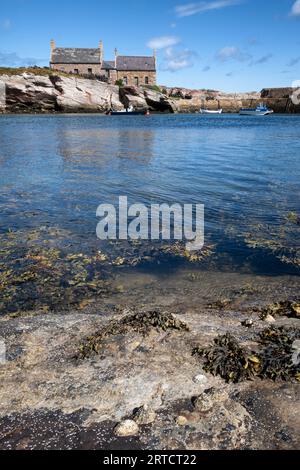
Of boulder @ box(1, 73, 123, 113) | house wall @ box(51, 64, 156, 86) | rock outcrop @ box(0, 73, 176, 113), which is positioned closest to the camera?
boulder @ box(1, 73, 123, 113)

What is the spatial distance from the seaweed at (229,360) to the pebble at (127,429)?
1.32 meters

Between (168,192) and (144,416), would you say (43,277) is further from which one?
(168,192)

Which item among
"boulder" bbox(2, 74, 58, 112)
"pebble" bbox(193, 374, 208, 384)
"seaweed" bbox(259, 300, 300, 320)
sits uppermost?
"boulder" bbox(2, 74, 58, 112)

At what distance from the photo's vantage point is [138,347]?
5.16 m

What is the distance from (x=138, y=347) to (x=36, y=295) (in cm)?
299

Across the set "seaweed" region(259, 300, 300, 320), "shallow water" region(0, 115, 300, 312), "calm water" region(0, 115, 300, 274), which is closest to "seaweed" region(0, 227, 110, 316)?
"shallow water" region(0, 115, 300, 312)

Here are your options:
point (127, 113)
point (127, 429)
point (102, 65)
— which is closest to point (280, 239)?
point (127, 429)

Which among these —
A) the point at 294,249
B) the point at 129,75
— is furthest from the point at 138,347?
the point at 129,75

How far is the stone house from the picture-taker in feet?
371

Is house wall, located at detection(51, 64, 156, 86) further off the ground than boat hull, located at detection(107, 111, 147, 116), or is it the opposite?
house wall, located at detection(51, 64, 156, 86)

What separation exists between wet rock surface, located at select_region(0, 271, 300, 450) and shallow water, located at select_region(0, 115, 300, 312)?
120 inches

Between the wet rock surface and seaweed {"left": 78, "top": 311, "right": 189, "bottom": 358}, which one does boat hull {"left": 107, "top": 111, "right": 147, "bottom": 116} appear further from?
seaweed {"left": 78, "top": 311, "right": 189, "bottom": 358}

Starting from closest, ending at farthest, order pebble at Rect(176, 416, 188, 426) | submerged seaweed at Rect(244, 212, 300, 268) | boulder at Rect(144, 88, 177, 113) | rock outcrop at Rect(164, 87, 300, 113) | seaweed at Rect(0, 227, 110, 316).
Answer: pebble at Rect(176, 416, 188, 426) < seaweed at Rect(0, 227, 110, 316) < submerged seaweed at Rect(244, 212, 300, 268) < boulder at Rect(144, 88, 177, 113) < rock outcrop at Rect(164, 87, 300, 113)

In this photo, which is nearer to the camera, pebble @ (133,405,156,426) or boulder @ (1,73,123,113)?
pebble @ (133,405,156,426)
